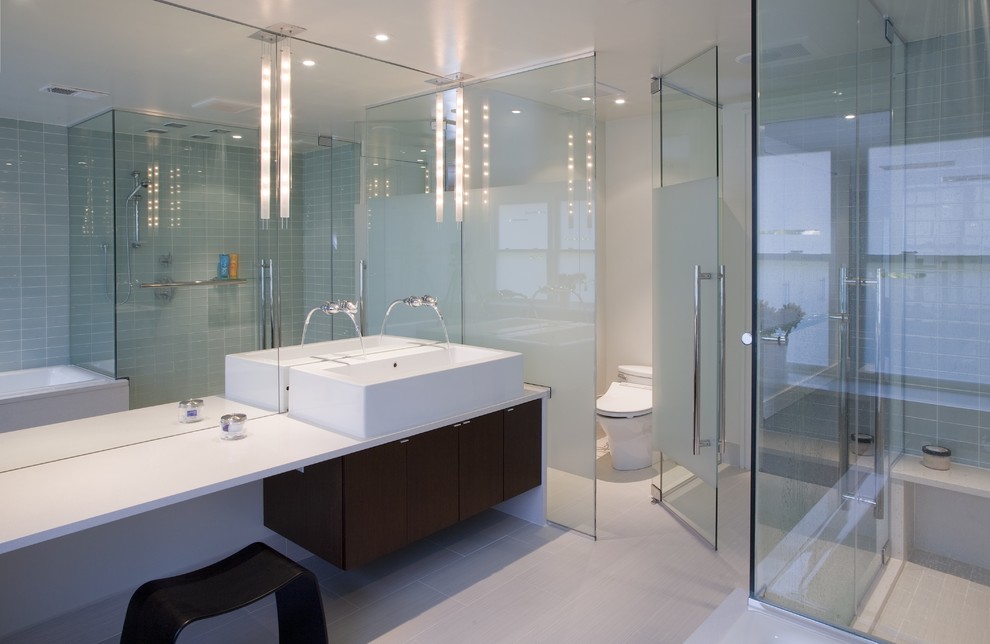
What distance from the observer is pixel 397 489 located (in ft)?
9.23

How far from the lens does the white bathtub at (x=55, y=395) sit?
7.38ft

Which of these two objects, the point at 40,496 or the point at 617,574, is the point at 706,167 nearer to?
the point at 617,574

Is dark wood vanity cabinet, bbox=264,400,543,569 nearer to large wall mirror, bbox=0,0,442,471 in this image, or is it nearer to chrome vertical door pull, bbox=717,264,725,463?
large wall mirror, bbox=0,0,442,471

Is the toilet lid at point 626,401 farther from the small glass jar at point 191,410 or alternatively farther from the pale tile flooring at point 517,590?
the small glass jar at point 191,410

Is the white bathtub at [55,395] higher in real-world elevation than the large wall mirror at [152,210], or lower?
lower

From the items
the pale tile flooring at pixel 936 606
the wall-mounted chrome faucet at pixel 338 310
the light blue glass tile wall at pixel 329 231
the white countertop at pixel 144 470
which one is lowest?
the pale tile flooring at pixel 936 606

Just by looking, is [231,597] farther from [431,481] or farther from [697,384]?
[697,384]

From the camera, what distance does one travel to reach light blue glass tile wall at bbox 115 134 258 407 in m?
2.54

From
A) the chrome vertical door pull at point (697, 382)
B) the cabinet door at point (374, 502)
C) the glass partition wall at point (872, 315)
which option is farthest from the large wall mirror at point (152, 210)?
the glass partition wall at point (872, 315)

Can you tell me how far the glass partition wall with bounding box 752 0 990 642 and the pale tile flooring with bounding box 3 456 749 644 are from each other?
2.54 feet

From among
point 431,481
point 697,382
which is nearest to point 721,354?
point 697,382

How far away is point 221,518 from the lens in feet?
9.72

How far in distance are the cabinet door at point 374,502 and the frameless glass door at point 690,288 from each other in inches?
62.0

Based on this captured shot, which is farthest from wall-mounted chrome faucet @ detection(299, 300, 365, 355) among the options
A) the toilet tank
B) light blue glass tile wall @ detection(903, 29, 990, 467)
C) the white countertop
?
light blue glass tile wall @ detection(903, 29, 990, 467)
